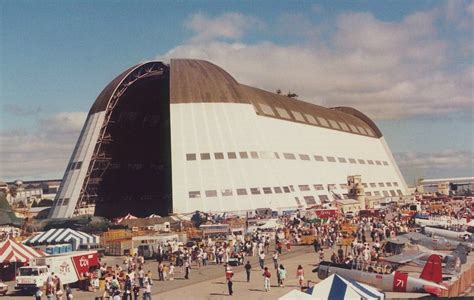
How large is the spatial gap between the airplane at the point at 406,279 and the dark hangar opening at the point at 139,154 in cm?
5703

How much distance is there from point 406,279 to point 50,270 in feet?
60.6

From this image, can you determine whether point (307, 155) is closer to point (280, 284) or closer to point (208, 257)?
point (208, 257)

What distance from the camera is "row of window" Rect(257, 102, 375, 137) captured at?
93.3m

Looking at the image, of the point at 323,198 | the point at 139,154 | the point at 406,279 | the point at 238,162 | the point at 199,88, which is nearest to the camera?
the point at 406,279

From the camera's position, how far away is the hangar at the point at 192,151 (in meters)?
75.6

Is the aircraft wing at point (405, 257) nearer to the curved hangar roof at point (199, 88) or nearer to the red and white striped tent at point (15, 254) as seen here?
the red and white striped tent at point (15, 254)

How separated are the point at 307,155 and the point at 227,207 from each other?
2618cm

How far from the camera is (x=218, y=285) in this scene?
3167 cm

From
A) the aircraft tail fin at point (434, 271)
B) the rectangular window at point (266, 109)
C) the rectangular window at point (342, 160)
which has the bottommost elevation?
the aircraft tail fin at point (434, 271)

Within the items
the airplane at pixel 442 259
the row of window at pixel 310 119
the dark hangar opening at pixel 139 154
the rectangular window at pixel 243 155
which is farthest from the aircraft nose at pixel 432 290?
the row of window at pixel 310 119

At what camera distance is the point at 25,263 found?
35594 mm

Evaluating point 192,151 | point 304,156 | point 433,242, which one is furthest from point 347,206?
point 433,242

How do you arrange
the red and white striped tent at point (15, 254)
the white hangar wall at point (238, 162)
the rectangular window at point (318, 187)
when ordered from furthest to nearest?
the rectangular window at point (318, 187) → the white hangar wall at point (238, 162) → the red and white striped tent at point (15, 254)

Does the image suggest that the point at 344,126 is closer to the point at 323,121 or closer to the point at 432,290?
the point at 323,121
